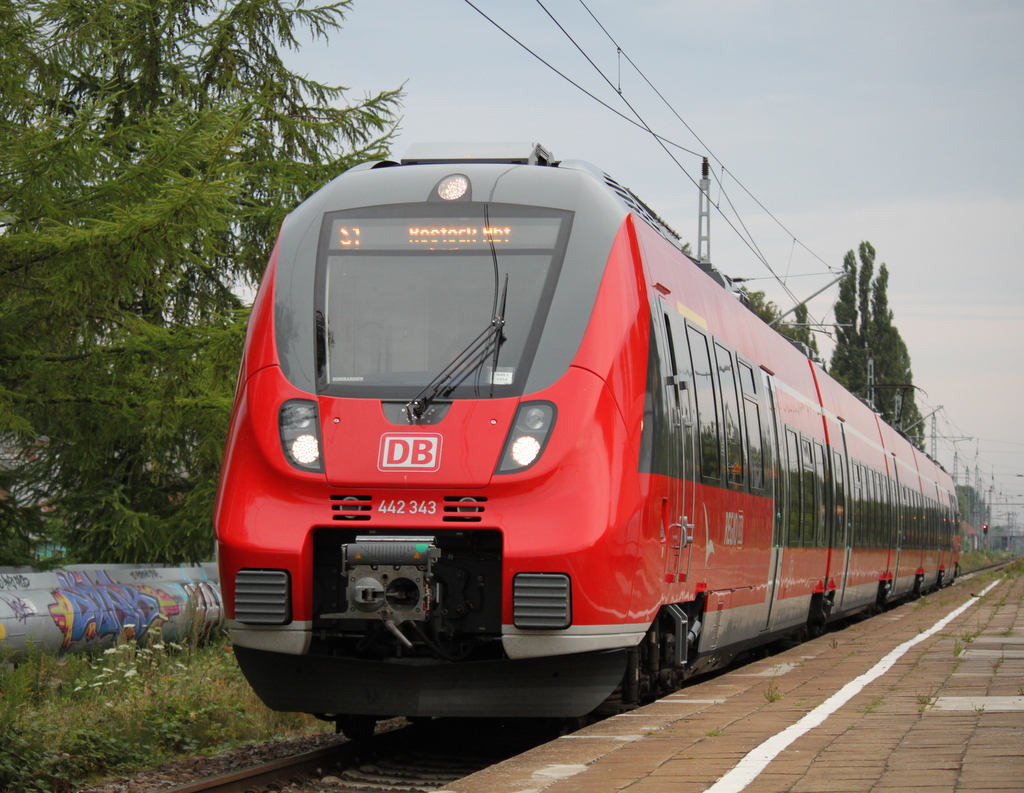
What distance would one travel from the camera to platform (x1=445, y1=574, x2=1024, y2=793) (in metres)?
5.47

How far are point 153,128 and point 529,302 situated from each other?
762 cm

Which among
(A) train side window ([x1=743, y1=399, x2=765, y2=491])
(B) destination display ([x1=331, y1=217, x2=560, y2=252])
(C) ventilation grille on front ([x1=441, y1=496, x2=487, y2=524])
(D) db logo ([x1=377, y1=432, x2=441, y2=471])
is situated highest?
(B) destination display ([x1=331, y1=217, x2=560, y2=252])

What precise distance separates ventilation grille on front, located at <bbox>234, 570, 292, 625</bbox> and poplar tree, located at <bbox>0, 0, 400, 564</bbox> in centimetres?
648

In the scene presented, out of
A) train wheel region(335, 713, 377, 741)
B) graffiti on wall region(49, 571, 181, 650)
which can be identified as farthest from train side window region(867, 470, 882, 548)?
train wheel region(335, 713, 377, 741)

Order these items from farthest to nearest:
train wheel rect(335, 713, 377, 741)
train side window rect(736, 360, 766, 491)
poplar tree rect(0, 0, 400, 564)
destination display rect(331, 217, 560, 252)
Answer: poplar tree rect(0, 0, 400, 564) < train side window rect(736, 360, 766, 491) < train wheel rect(335, 713, 377, 741) < destination display rect(331, 217, 560, 252)

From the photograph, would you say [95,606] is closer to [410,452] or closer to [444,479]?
A: [410,452]

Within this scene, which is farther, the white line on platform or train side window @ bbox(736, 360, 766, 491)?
train side window @ bbox(736, 360, 766, 491)

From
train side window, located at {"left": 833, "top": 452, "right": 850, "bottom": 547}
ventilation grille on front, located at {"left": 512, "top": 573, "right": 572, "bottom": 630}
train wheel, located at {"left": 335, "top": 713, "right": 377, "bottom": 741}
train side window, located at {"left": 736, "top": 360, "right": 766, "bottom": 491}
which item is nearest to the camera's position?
ventilation grille on front, located at {"left": 512, "top": 573, "right": 572, "bottom": 630}

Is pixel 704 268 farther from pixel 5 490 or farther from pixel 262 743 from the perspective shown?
pixel 5 490

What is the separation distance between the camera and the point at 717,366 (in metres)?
10.6

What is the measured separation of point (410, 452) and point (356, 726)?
220 centimetres

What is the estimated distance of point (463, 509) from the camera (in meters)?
7.38

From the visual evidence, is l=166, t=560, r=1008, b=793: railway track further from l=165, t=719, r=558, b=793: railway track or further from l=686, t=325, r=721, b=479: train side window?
l=686, t=325, r=721, b=479: train side window

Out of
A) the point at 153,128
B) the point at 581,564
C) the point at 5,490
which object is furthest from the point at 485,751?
the point at 5,490
